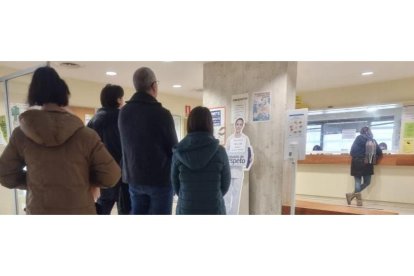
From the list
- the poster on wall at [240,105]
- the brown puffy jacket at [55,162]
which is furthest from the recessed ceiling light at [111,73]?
the poster on wall at [240,105]

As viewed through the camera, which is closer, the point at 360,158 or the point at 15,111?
the point at 15,111

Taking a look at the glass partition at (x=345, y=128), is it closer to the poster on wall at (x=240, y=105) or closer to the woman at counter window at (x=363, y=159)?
the woman at counter window at (x=363, y=159)

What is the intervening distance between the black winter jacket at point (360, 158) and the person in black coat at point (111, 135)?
1511 millimetres

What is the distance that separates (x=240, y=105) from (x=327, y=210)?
39.9 inches

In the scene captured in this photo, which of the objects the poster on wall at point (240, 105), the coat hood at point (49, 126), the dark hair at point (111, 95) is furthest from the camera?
the poster on wall at point (240, 105)

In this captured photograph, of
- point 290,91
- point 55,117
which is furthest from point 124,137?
point 290,91

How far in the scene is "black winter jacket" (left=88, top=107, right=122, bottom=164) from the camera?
4.46ft

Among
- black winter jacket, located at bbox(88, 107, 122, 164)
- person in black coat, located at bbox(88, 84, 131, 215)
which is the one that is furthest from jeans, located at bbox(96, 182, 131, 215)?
black winter jacket, located at bbox(88, 107, 122, 164)

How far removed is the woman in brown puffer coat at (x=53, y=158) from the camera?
115 centimetres

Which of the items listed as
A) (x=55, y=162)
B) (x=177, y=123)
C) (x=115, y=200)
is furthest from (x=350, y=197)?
(x=55, y=162)

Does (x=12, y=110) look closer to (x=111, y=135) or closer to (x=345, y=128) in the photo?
(x=111, y=135)

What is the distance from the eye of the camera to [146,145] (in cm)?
146

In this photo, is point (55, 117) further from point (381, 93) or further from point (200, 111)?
point (381, 93)
